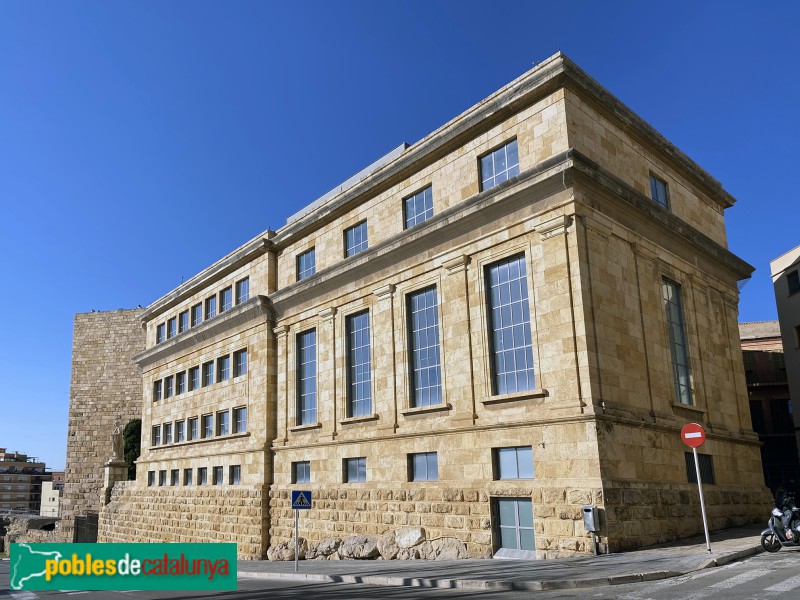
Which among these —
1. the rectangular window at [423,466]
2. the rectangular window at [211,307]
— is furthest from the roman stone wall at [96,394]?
the rectangular window at [423,466]

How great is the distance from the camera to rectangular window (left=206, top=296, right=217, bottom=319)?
1421 inches

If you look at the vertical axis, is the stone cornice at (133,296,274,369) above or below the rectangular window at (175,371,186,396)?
above

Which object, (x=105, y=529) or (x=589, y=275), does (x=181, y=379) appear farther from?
(x=589, y=275)

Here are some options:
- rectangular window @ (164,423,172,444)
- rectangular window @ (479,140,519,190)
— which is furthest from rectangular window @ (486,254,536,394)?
rectangular window @ (164,423,172,444)

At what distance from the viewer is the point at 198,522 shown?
32.5m

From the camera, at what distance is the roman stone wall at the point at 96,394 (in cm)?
5234

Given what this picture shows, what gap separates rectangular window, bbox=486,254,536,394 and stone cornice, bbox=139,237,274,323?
550 inches

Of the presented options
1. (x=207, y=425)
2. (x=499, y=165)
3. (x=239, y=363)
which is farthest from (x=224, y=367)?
(x=499, y=165)

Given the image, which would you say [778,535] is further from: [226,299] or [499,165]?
[226,299]

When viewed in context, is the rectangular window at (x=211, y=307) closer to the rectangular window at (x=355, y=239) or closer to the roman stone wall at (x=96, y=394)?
the rectangular window at (x=355, y=239)

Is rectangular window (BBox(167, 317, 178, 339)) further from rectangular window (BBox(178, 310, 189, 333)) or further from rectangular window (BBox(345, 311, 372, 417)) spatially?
rectangular window (BBox(345, 311, 372, 417))

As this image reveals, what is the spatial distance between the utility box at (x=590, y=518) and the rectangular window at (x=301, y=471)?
42.7 ft

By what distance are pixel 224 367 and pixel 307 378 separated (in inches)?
300

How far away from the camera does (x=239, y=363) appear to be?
108 feet
